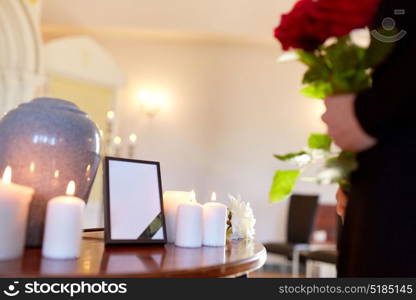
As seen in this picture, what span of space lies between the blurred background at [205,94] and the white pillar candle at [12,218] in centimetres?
477

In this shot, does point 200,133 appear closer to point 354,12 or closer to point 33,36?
point 33,36

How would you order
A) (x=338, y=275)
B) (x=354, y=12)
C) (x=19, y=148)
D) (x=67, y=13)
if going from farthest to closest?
(x=67, y=13)
(x=19, y=148)
(x=338, y=275)
(x=354, y=12)

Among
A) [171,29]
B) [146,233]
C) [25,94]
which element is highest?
[171,29]

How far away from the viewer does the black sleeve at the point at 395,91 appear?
0.75 metres

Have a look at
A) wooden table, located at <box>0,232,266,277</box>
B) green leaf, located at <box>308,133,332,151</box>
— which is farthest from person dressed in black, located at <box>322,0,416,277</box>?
wooden table, located at <box>0,232,266,277</box>

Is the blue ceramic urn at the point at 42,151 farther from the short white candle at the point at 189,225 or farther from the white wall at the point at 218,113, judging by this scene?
the white wall at the point at 218,113

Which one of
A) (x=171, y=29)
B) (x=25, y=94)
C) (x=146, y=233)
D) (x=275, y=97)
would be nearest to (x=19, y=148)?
(x=146, y=233)

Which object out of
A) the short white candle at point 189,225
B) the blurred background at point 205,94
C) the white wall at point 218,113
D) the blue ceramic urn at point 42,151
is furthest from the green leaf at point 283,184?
the white wall at point 218,113

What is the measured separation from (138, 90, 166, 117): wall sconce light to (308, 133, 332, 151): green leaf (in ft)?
17.3

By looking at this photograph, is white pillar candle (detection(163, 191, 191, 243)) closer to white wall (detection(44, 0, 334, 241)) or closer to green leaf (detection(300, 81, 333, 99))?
green leaf (detection(300, 81, 333, 99))

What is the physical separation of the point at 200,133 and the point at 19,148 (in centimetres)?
513

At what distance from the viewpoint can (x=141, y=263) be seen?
3.14ft

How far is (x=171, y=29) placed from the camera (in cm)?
586

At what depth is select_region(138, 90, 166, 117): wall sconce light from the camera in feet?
20.0
